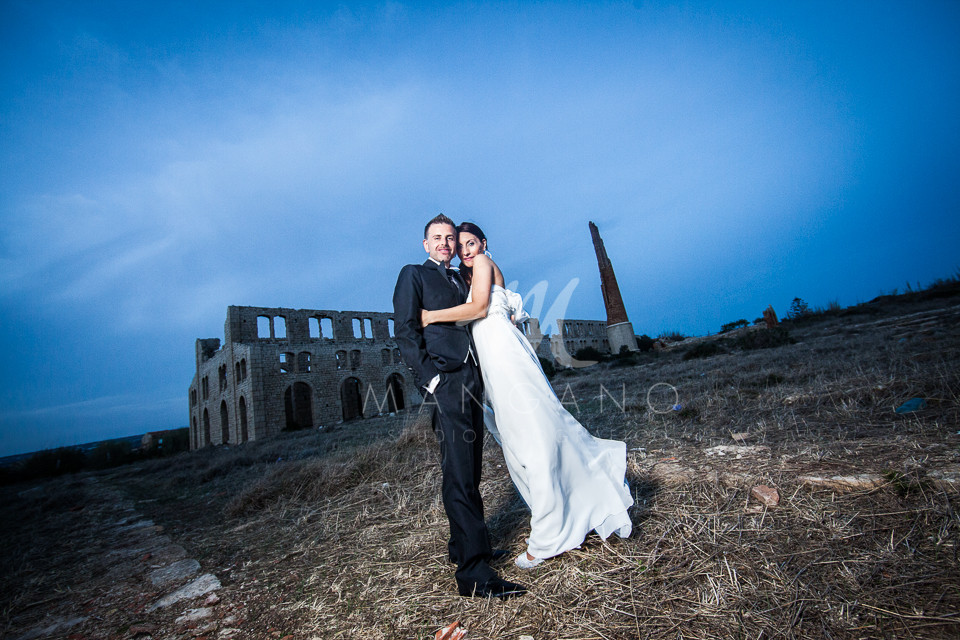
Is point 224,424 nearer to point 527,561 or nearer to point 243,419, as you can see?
point 243,419

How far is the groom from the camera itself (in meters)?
1.77

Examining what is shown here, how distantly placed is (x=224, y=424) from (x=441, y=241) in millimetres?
28257

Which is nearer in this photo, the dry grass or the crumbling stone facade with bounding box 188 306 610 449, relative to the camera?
the dry grass

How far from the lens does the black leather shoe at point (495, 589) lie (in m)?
1.70

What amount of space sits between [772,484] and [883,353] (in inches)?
200

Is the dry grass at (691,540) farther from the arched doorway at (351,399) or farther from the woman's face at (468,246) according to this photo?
the arched doorway at (351,399)

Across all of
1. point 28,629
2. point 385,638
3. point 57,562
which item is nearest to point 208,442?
point 57,562

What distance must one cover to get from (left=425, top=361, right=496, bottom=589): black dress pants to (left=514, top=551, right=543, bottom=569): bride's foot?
0.21 metres

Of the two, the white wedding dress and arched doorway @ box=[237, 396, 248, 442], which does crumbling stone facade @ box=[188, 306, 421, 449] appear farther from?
the white wedding dress

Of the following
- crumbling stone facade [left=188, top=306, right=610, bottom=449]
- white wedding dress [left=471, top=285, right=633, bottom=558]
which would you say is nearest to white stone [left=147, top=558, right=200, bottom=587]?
white wedding dress [left=471, top=285, right=633, bottom=558]

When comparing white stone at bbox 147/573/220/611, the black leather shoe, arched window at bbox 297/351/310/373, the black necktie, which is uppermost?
arched window at bbox 297/351/310/373

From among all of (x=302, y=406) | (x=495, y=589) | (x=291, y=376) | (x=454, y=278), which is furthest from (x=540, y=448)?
(x=302, y=406)

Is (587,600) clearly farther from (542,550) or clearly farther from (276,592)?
(276,592)

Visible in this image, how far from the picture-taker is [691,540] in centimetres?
183
